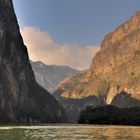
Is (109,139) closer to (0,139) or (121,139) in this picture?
(121,139)

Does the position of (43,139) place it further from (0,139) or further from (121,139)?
(121,139)

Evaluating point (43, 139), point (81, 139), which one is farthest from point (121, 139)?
point (43, 139)

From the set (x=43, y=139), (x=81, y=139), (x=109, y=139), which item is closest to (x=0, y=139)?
(x=43, y=139)

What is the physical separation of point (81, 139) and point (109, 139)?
4416mm

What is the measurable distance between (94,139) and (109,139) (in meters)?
2.34

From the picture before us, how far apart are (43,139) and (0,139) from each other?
6.79 metres

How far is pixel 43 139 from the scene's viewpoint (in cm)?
7094

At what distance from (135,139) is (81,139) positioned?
828cm

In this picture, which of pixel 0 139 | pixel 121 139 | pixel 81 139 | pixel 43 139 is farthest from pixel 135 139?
pixel 0 139

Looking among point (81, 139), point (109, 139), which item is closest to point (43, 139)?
point (81, 139)

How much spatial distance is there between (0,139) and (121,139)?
60.5ft

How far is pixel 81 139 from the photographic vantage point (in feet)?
233

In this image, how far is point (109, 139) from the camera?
7181 centimetres

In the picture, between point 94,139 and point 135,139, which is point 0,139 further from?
point 135,139
